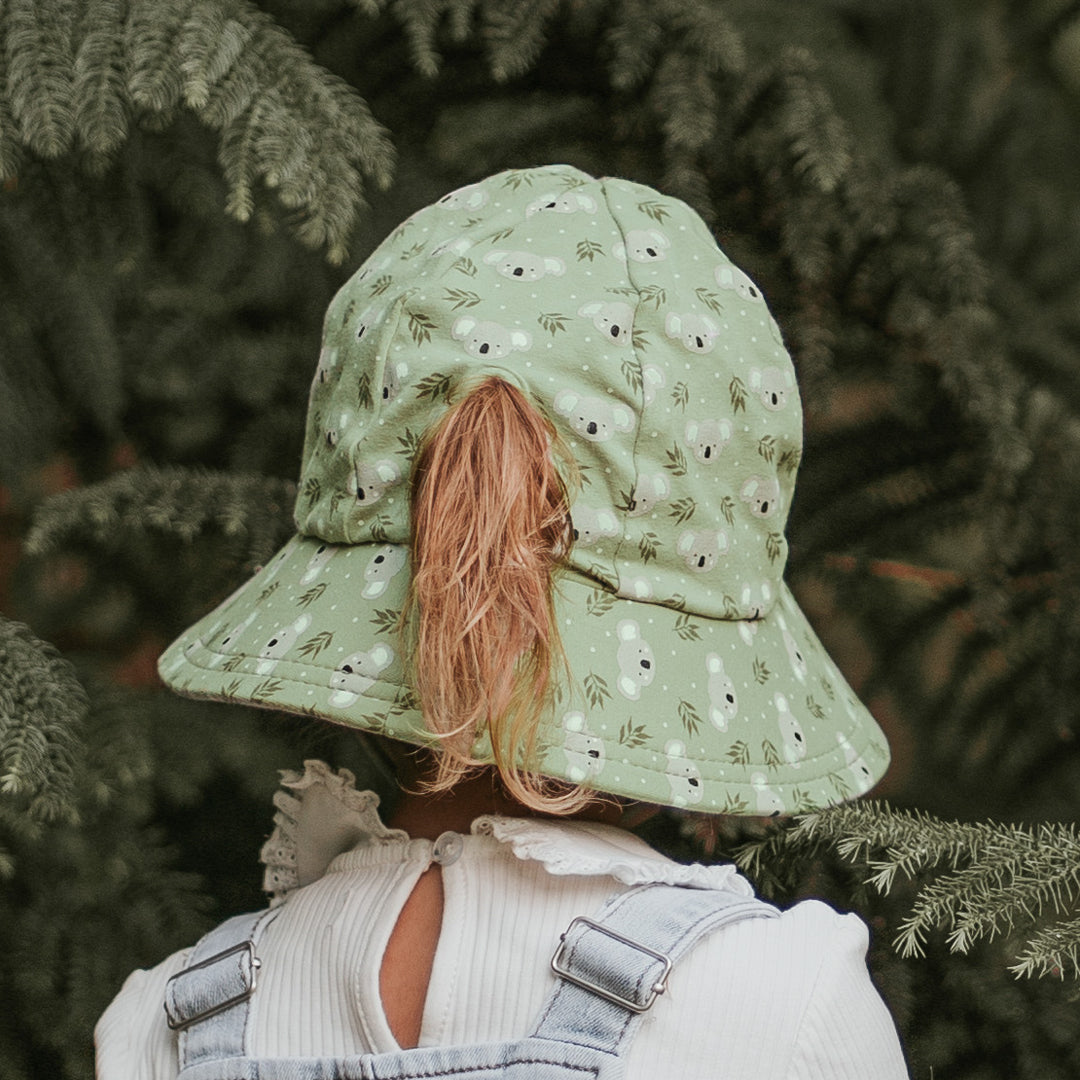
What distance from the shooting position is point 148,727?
1.13 metres

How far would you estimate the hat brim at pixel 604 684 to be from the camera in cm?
76

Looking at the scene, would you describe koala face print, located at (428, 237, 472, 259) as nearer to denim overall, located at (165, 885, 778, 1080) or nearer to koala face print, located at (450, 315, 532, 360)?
koala face print, located at (450, 315, 532, 360)

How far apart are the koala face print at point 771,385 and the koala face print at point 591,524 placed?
7.0 inches

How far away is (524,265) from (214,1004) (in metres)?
0.59

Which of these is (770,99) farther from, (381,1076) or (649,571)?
(381,1076)

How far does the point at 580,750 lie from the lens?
2.45ft

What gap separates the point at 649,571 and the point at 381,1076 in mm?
381

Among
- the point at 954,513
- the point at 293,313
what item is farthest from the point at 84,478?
the point at 954,513

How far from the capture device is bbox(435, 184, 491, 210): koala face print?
→ 0.93 meters

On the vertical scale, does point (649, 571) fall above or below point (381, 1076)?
above

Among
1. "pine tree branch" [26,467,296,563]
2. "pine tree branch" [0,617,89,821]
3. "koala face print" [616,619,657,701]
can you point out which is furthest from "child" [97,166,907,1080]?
"pine tree branch" [26,467,296,563]

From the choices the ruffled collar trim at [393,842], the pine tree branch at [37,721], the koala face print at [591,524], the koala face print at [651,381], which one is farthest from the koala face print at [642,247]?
the pine tree branch at [37,721]

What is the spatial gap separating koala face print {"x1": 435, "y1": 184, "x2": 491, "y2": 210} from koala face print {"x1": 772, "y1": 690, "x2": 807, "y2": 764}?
456mm

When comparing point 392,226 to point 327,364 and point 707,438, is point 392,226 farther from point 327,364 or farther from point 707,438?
point 707,438
